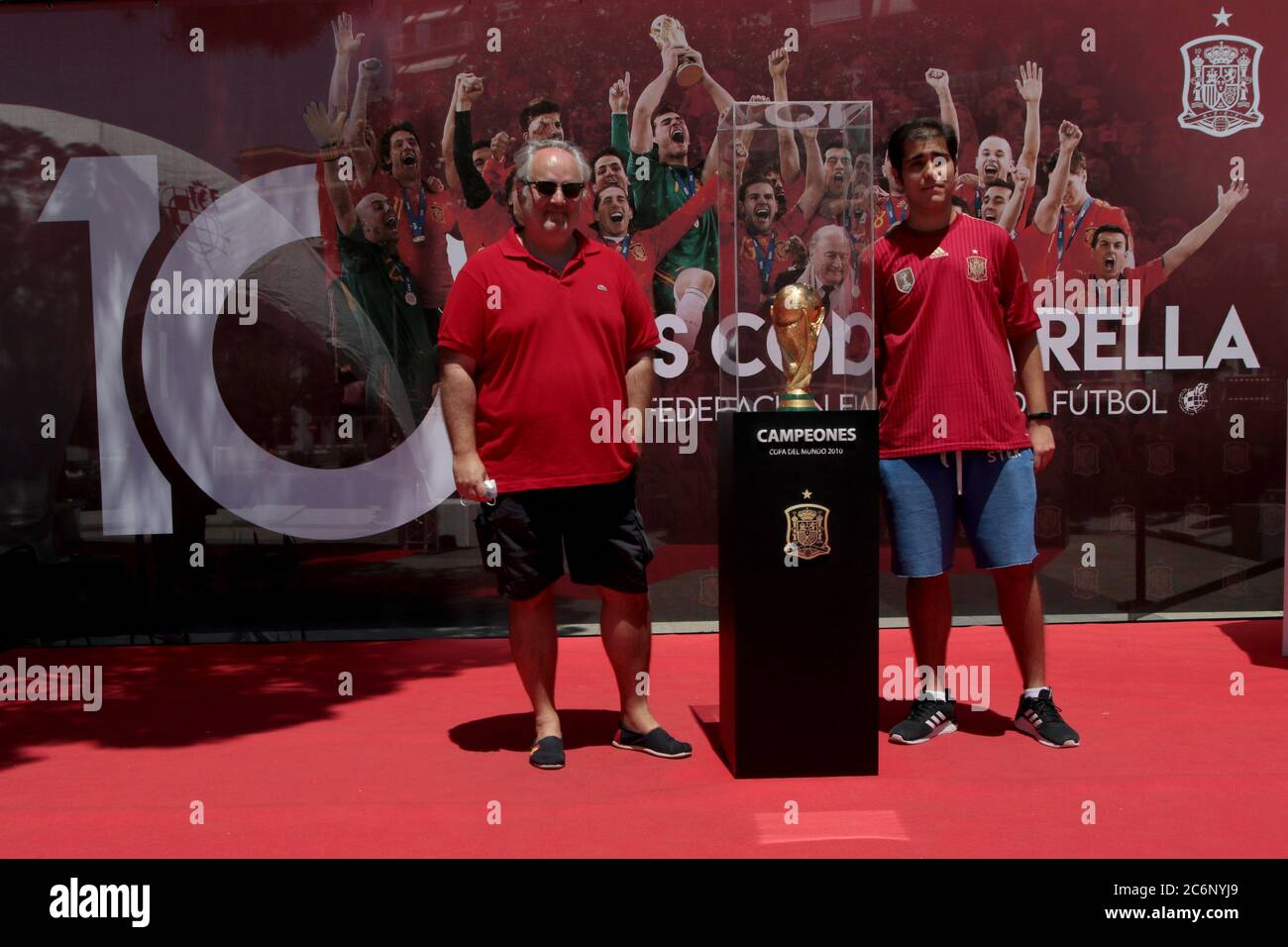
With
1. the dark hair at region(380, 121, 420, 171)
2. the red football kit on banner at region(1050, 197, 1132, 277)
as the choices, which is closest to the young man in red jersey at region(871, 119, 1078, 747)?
the red football kit on banner at region(1050, 197, 1132, 277)

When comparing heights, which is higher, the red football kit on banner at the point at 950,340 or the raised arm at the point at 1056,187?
the raised arm at the point at 1056,187

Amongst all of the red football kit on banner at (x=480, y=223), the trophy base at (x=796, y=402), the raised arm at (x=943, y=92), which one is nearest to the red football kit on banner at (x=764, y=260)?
the trophy base at (x=796, y=402)

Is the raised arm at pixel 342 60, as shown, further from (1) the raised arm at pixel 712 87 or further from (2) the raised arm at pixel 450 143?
(1) the raised arm at pixel 712 87

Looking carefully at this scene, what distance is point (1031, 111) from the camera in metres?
6.24

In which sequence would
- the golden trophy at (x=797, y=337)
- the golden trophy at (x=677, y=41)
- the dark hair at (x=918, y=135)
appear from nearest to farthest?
1. the golden trophy at (x=797, y=337)
2. the dark hair at (x=918, y=135)
3. the golden trophy at (x=677, y=41)

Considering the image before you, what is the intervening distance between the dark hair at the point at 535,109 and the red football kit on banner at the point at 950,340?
282 cm

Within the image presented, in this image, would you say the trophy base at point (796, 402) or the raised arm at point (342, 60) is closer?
the trophy base at point (796, 402)

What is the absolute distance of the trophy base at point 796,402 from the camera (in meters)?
3.78

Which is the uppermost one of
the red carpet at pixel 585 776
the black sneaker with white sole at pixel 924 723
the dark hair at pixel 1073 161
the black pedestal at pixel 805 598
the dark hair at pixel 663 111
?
the dark hair at pixel 663 111

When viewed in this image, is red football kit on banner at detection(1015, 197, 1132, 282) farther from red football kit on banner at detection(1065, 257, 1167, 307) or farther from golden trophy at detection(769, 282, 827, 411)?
golden trophy at detection(769, 282, 827, 411)

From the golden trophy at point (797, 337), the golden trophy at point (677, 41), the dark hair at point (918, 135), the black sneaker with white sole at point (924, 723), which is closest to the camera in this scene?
the golden trophy at point (797, 337)

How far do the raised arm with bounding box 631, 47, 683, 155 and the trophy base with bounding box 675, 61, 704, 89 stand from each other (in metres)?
0.03

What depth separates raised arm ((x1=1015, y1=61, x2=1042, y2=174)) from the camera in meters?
6.22

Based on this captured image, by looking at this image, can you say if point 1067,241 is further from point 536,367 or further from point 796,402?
point 536,367
